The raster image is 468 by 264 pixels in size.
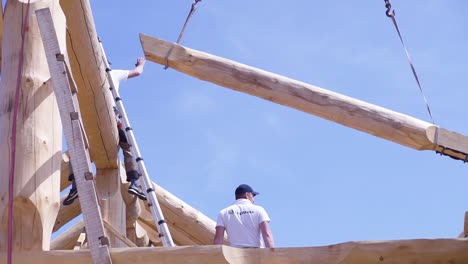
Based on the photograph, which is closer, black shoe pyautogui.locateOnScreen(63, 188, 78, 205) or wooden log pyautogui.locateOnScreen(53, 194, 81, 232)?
black shoe pyautogui.locateOnScreen(63, 188, 78, 205)

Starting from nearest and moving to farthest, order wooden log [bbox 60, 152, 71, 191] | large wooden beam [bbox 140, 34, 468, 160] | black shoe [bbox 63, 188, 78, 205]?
1. large wooden beam [bbox 140, 34, 468, 160]
2. black shoe [bbox 63, 188, 78, 205]
3. wooden log [bbox 60, 152, 71, 191]

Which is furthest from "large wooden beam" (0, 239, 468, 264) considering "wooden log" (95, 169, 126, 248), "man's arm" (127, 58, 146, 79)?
"man's arm" (127, 58, 146, 79)

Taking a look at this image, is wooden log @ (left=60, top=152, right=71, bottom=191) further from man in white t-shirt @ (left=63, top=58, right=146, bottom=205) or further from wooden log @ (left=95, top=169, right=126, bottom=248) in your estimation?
man in white t-shirt @ (left=63, top=58, right=146, bottom=205)

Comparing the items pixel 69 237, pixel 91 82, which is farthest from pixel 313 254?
pixel 69 237

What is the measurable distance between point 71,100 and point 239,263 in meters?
1.27

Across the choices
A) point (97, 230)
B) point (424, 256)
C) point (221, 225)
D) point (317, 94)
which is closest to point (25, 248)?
point (97, 230)

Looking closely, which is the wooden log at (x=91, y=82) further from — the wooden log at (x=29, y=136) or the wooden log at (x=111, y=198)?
the wooden log at (x=29, y=136)

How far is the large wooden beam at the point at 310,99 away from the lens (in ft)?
22.9

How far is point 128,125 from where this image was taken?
24.3 ft

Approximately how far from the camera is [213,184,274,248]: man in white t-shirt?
19.4 ft

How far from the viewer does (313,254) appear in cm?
434

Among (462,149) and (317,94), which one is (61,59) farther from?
(462,149)

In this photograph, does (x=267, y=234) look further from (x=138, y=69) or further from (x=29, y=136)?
(x=138, y=69)

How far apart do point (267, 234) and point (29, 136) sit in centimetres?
188
